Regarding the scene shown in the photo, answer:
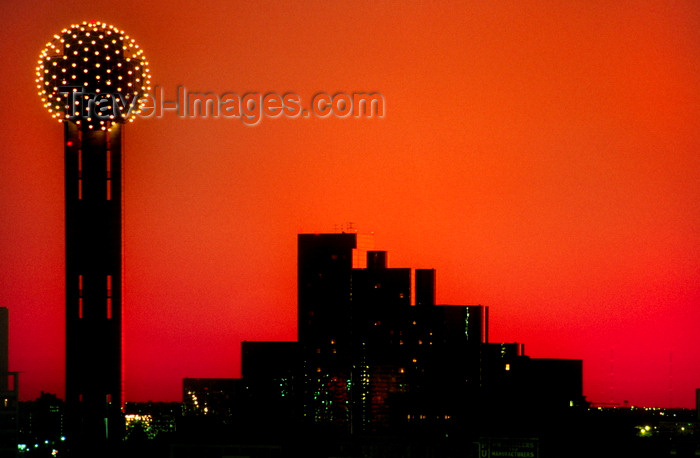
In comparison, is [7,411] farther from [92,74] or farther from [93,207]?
[92,74]

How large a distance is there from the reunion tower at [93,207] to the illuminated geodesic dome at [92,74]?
33 millimetres

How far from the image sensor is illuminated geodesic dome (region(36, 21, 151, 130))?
1502 inches

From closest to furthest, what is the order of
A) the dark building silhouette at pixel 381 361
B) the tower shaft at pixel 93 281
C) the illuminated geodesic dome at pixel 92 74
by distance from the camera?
the tower shaft at pixel 93 281 < the illuminated geodesic dome at pixel 92 74 < the dark building silhouette at pixel 381 361

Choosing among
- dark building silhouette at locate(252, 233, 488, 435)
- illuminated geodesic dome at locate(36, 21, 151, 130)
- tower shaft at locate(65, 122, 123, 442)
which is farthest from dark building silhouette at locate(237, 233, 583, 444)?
illuminated geodesic dome at locate(36, 21, 151, 130)

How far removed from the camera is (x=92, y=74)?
38219 mm

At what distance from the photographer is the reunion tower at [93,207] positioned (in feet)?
124

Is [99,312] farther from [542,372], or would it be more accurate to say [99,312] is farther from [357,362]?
[542,372]

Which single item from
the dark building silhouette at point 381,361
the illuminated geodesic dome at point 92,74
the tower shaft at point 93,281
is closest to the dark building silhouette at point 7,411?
the dark building silhouette at point 381,361

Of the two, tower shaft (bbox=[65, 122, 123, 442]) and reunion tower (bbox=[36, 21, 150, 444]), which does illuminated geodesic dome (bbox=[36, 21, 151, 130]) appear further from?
tower shaft (bbox=[65, 122, 123, 442])

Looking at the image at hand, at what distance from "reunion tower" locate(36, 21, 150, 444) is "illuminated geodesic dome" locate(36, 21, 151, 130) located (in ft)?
0.11

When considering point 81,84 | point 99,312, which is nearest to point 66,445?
point 99,312

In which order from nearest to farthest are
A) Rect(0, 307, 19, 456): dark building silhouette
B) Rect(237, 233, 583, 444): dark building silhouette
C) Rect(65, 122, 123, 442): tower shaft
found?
Rect(65, 122, 123, 442): tower shaft, Rect(0, 307, 19, 456): dark building silhouette, Rect(237, 233, 583, 444): dark building silhouette

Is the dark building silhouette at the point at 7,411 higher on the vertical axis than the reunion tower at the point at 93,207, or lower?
lower

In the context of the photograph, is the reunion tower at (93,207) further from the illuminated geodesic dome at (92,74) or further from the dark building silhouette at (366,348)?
the dark building silhouette at (366,348)
